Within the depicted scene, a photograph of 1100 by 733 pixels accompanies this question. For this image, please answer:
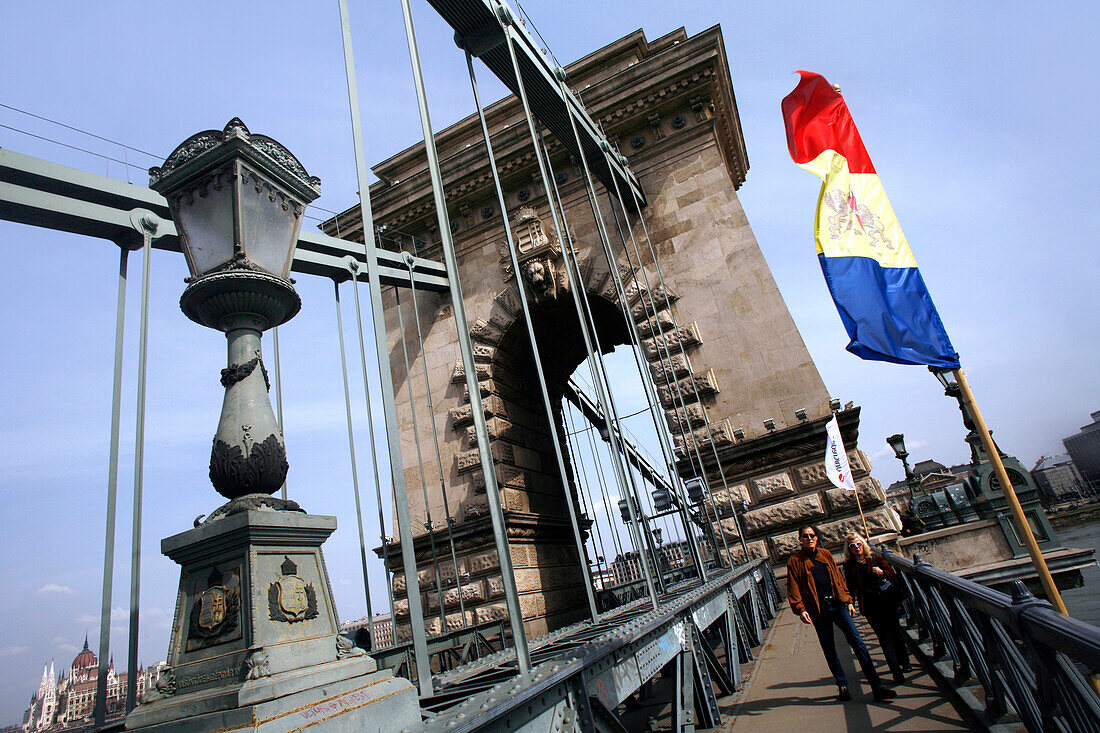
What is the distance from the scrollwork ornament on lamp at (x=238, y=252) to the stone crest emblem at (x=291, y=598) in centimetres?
35

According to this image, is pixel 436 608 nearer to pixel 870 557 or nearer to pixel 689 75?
pixel 870 557

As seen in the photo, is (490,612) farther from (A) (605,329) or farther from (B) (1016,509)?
(B) (1016,509)

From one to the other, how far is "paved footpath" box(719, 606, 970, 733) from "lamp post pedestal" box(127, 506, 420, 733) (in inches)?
122

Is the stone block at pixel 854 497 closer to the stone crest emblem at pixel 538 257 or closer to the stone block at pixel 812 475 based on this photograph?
the stone block at pixel 812 475

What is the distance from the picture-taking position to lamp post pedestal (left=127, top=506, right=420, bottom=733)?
177 centimetres

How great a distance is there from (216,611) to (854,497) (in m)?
8.53

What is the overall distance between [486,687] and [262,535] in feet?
4.35

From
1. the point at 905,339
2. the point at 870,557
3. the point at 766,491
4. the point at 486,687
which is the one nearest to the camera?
the point at 486,687

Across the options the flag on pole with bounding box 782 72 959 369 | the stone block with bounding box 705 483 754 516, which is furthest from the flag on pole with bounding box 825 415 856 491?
the flag on pole with bounding box 782 72 959 369

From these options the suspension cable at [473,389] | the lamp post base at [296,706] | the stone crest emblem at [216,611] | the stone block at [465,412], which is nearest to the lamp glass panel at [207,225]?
the suspension cable at [473,389]

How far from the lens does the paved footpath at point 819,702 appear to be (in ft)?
12.3

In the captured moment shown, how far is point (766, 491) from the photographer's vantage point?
8.80 metres

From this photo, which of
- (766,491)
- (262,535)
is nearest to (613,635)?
(262,535)

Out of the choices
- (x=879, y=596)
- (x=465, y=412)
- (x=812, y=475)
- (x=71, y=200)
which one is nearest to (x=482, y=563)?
(x=465, y=412)
